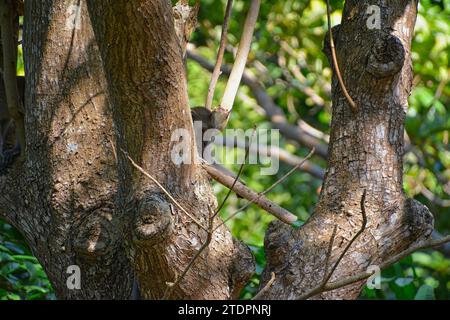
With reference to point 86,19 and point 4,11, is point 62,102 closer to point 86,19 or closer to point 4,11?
point 86,19

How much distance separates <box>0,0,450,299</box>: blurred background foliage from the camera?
16.1 feet

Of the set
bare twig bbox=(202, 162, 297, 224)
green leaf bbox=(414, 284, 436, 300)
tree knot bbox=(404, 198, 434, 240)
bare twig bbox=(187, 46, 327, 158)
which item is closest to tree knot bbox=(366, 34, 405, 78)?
tree knot bbox=(404, 198, 434, 240)

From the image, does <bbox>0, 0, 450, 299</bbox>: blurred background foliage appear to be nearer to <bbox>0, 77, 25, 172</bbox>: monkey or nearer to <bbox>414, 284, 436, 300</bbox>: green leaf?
<bbox>414, 284, 436, 300</bbox>: green leaf

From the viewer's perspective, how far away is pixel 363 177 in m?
2.09

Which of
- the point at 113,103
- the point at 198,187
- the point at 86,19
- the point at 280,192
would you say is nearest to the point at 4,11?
the point at 86,19

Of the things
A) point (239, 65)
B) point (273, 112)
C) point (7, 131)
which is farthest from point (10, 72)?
point (273, 112)

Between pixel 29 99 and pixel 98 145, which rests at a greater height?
pixel 29 99

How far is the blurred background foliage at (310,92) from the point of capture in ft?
16.1

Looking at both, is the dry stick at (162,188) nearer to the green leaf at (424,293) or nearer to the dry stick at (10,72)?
the dry stick at (10,72)

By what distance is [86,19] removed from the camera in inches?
96.2

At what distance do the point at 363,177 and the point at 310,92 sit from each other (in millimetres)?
A: 3432

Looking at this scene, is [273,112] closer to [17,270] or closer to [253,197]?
[17,270]

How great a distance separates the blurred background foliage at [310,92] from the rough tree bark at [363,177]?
2.14 meters

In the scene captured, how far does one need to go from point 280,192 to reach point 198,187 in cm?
440
